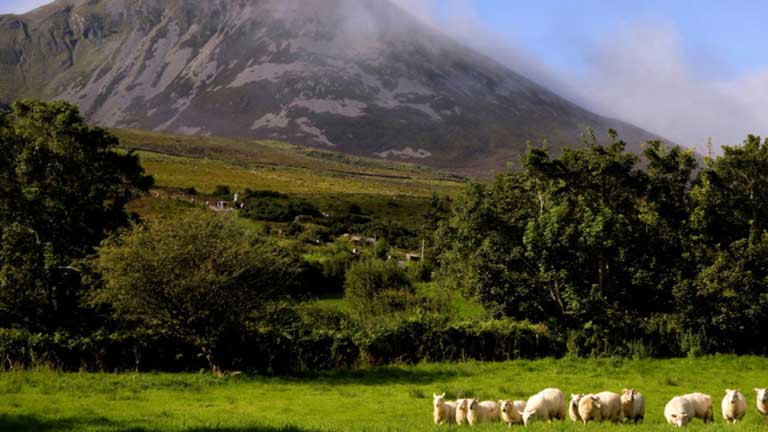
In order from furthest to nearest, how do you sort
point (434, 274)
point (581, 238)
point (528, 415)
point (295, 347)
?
point (434, 274)
point (581, 238)
point (295, 347)
point (528, 415)

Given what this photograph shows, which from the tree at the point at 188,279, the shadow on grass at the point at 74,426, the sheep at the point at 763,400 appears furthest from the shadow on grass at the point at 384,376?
the sheep at the point at 763,400

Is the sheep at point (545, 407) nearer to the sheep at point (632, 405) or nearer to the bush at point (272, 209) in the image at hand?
the sheep at point (632, 405)

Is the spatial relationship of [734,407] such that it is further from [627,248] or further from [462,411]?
[627,248]

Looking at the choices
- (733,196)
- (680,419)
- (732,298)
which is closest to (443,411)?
(680,419)

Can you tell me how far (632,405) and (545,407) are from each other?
76.1 inches

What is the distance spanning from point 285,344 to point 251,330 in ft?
4.56

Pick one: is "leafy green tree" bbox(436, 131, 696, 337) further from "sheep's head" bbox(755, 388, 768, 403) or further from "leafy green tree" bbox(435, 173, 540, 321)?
"sheep's head" bbox(755, 388, 768, 403)

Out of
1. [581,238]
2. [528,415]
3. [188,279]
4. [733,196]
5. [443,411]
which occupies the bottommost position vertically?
[443,411]

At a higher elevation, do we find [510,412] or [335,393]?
[510,412]

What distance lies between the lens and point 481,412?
1591 centimetres

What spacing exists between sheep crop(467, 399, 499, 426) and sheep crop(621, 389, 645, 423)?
284 cm

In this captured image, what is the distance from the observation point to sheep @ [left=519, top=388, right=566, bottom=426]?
15402 mm

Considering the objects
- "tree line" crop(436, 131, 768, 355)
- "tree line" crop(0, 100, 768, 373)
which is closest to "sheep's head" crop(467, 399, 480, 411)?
"tree line" crop(0, 100, 768, 373)

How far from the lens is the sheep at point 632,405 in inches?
613
